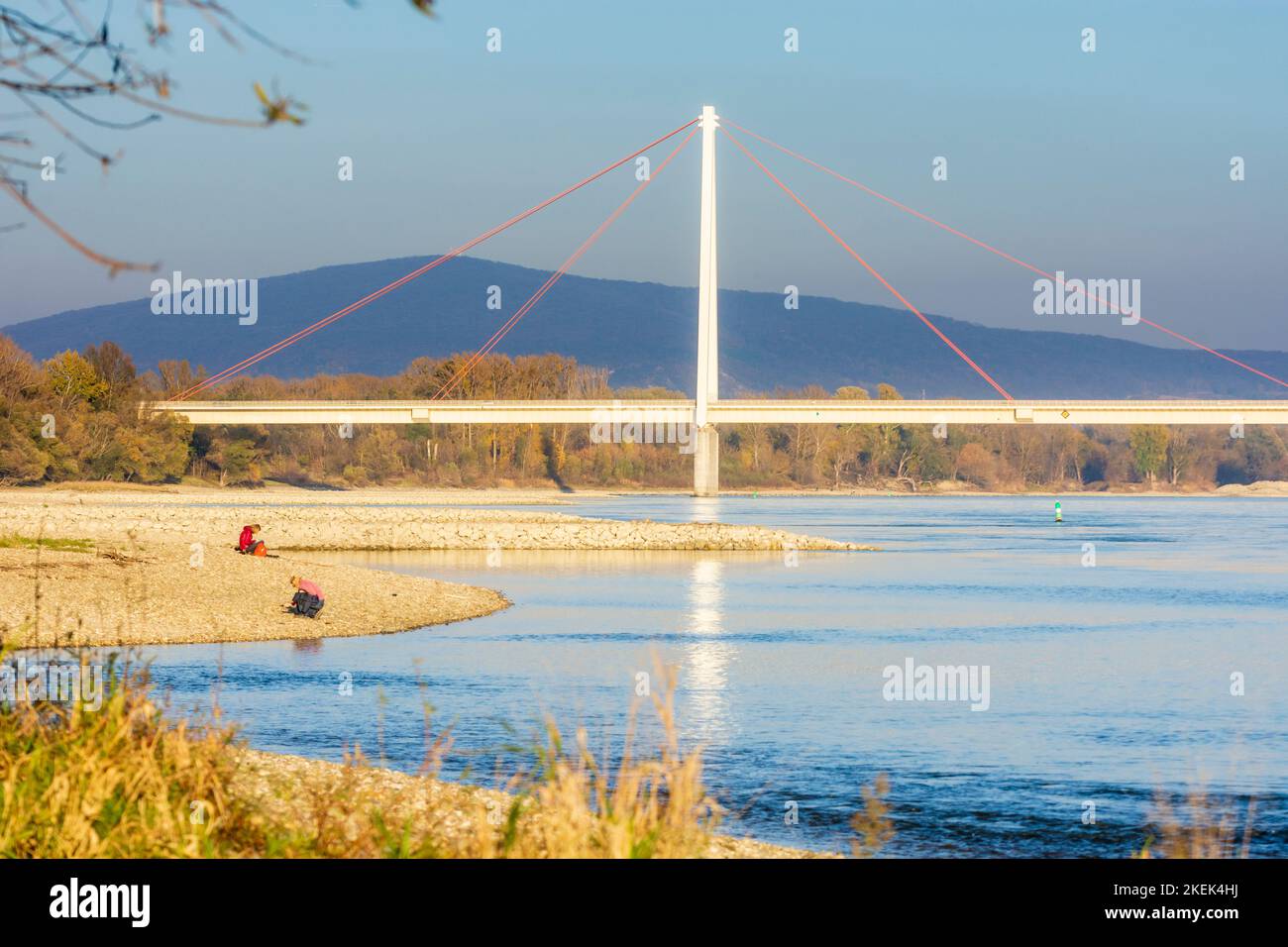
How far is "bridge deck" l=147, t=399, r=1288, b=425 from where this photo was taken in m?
91.6

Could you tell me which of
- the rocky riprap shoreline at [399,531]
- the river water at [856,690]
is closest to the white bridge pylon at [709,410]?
the rocky riprap shoreline at [399,531]

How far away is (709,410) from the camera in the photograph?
94938 millimetres

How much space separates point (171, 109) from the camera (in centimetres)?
502

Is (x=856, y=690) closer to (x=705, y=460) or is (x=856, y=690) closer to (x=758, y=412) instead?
(x=758, y=412)

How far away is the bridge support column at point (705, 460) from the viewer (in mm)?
97500

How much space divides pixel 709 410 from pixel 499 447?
35.9 meters

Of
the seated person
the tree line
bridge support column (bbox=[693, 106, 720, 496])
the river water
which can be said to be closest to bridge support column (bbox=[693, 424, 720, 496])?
bridge support column (bbox=[693, 106, 720, 496])

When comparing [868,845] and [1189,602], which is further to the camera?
[1189,602]

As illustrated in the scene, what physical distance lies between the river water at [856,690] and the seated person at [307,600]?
1.54 metres

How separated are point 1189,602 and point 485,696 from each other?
2163 centimetres

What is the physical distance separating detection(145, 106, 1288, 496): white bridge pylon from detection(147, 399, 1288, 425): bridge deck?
0.06 metres

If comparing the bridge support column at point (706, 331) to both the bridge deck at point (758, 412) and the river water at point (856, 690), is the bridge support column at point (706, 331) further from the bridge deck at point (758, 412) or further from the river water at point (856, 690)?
the river water at point (856, 690)

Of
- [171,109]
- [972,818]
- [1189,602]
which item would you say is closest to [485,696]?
[972,818]
